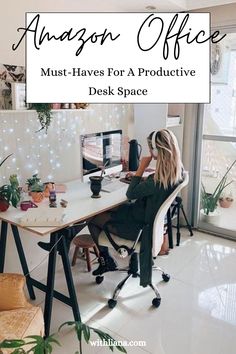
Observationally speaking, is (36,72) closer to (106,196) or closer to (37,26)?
(37,26)

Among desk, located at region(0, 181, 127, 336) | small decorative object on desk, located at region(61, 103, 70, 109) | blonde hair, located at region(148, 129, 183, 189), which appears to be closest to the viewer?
desk, located at region(0, 181, 127, 336)

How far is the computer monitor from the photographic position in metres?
2.46

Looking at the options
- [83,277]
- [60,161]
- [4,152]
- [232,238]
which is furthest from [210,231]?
[4,152]

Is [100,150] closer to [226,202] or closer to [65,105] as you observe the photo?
[65,105]

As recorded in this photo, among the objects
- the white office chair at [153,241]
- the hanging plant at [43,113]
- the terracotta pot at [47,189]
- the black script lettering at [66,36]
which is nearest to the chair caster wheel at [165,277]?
the white office chair at [153,241]

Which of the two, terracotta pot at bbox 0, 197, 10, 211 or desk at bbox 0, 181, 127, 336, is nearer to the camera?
desk at bbox 0, 181, 127, 336

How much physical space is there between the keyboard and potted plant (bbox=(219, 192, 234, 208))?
1374 mm

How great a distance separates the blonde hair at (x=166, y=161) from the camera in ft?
6.64

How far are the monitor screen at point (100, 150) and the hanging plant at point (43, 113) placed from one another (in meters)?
0.29

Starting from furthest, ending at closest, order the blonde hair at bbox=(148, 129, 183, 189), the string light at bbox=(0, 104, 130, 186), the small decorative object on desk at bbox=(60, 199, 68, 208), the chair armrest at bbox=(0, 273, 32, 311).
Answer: the string light at bbox=(0, 104, 130, 186)
the small decorative object on desk at bbox=(60, 199, 68, 208)
the blonde hair at bbox=(148, 129, 183, 189)
the chair armrest at bbox=(0, 273, 32, 311)

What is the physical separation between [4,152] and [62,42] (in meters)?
0.86

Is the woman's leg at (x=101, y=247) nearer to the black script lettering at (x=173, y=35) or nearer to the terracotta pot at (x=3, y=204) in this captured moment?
the terracotta pot at (x=3, y=204)

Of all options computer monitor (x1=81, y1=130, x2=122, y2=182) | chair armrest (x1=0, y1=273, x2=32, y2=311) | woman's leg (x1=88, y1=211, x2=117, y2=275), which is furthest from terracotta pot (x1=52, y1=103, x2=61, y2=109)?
chair armrest (x1=0, y1=273, x2=32, y2=311)

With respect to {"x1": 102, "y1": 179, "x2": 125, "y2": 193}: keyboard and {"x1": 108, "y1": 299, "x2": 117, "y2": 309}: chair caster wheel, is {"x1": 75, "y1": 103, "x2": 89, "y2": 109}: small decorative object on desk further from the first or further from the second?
{"x1": 108, "y1": 299, "x2": 117, "y2": 309}: chair caster wheel
